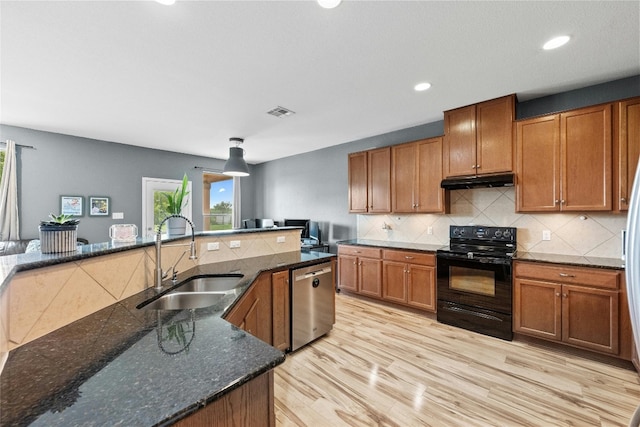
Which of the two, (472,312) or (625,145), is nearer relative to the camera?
(625,145)

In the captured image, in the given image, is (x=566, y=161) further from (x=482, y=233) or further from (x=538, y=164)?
(x=482, y=233)

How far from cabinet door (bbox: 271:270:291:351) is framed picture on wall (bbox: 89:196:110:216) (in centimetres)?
407

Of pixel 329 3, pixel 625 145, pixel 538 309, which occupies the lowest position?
pixel 538 309

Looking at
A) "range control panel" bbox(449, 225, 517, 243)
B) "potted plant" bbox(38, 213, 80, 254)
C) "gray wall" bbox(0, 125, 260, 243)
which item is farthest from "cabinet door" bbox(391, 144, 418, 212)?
"gray wall" bbox(0, 125, 260, 243)

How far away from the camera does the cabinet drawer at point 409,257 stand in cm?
337

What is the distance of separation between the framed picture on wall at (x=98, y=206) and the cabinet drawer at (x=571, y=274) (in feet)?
20.0

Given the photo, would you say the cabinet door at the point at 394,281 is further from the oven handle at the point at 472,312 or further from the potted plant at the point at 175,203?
the potted plant at the point at 175,203

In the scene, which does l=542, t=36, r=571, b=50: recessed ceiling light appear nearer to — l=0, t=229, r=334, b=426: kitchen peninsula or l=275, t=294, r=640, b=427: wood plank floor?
l=275, t=294, r=640, b=427: wood plank floor

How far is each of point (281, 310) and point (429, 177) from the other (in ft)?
8.37

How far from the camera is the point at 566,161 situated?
8.73 ft

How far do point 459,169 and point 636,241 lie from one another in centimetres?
270

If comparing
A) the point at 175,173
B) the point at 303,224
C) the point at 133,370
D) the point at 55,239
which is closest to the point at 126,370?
the point at 133,370

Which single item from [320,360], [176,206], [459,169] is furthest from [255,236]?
[459,169]

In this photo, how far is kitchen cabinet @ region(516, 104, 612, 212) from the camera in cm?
248
